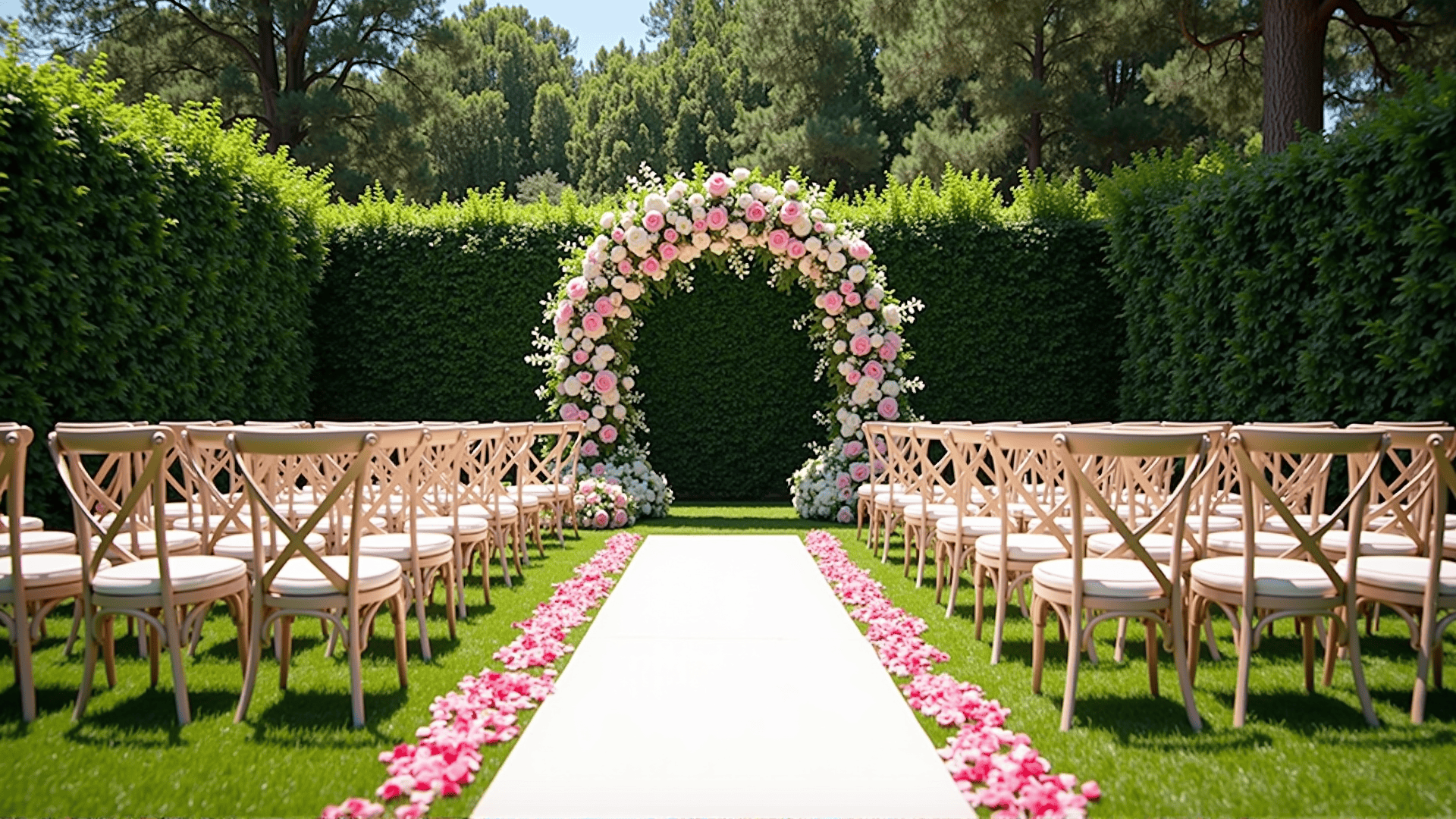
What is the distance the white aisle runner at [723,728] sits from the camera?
2.40 metres

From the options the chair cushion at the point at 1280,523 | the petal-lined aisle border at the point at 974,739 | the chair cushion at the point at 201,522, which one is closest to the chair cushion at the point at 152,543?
the chair cushion at the point at 201,522

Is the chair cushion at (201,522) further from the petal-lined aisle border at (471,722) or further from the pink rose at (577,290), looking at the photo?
the pink rose at (577,290)

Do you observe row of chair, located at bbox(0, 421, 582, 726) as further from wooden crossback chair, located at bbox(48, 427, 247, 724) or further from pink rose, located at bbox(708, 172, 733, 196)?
pink rose, located at bbox(708, 172, 733, 196)

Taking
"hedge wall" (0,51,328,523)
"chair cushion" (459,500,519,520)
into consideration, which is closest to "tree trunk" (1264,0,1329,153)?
"chair cushion" (459,500,519,520)

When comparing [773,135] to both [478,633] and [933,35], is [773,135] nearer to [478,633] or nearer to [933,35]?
[933,35]

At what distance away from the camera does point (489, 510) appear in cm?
A: 547

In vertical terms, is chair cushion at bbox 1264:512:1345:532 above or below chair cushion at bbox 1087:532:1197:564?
below

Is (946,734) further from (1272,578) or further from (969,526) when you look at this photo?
(969,526)

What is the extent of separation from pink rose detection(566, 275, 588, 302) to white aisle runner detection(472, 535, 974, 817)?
4.80 m

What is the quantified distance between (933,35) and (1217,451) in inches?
525

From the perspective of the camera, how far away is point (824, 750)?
2.75m

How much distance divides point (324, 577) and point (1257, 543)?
12.8ft

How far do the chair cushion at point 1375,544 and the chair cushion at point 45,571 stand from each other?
485 centimetres

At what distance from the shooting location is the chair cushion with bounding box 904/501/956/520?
5160 millimetres
